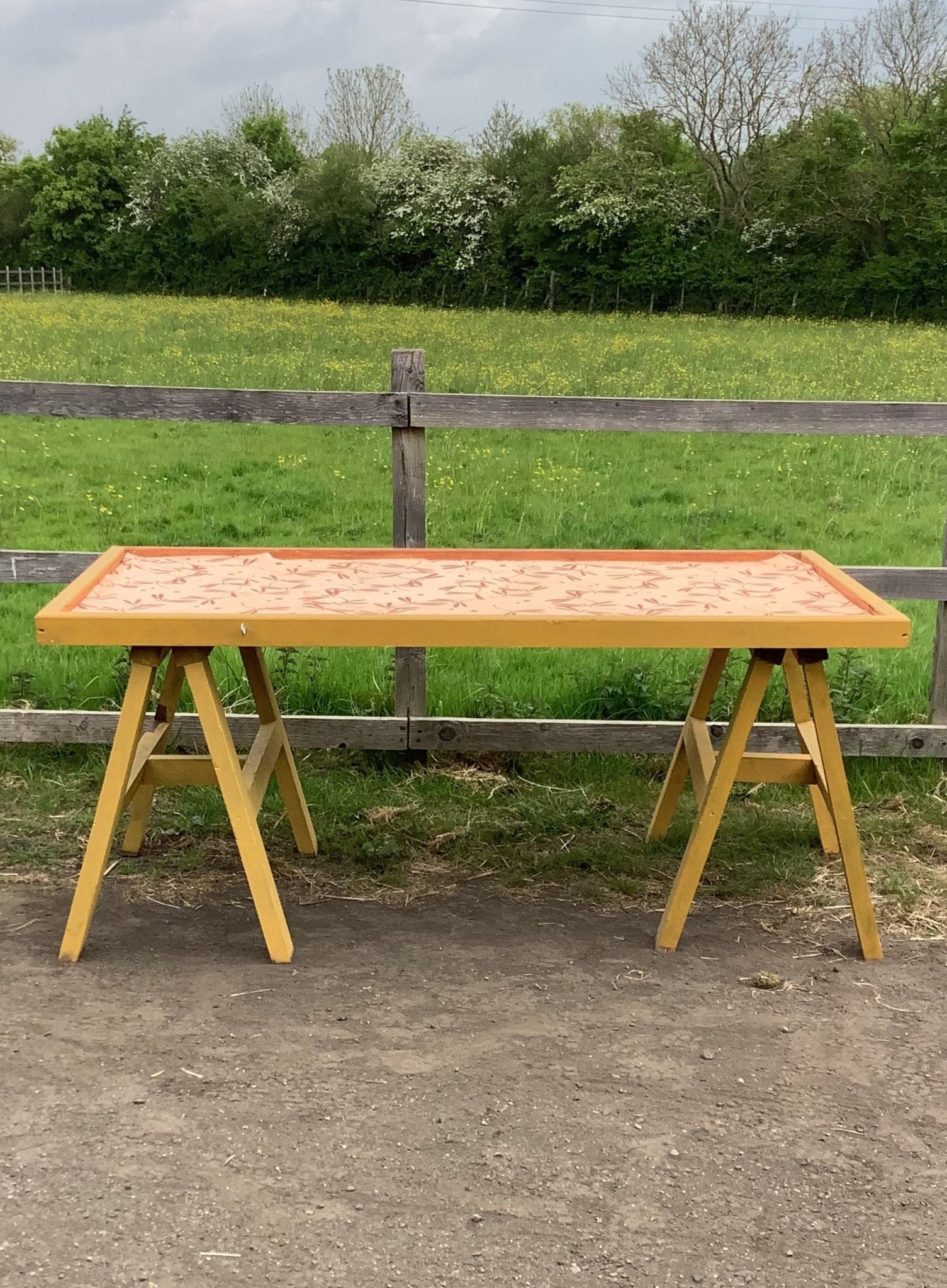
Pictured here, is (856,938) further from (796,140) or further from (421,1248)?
(796,140)

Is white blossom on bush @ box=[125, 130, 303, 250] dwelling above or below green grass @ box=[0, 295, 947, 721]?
above

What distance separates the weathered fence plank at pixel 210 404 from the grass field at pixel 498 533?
1.15 meters

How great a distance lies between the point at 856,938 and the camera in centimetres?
351

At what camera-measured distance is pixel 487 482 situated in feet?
31.9

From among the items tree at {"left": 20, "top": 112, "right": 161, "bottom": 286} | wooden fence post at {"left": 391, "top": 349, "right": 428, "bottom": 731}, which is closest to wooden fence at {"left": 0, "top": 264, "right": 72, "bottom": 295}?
tree at {"left": 20, "top": 112, "right": 161, "bottom": 286}

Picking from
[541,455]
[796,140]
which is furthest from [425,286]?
[541,455]

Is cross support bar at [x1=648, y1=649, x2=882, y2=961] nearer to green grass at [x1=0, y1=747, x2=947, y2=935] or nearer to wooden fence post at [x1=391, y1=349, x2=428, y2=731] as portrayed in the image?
green grass at [x1=0, y1=747, x2=947, y2=935]

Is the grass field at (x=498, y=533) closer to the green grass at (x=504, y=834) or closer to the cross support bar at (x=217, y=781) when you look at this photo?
the green grass at (x=504, y=834)

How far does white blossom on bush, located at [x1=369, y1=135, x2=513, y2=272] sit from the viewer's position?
36812mm

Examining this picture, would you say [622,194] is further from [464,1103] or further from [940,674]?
[464,1103]

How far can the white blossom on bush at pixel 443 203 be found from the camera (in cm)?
3681

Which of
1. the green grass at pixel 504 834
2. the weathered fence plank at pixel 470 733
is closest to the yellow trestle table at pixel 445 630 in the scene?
the green grass at pixel 504 834

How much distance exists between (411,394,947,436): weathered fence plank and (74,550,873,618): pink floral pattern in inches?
26.4

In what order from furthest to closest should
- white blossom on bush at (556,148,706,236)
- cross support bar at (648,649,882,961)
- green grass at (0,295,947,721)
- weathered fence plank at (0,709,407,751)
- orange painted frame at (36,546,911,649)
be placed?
Answer: white blossom on bush at (556,148,706,236) < green grass at (0,295,947,721) < weathered fence plank at (0,709,407,751) < cross support bar at (648,649,882,961) < orange painted frame at (36,546,911,649)
